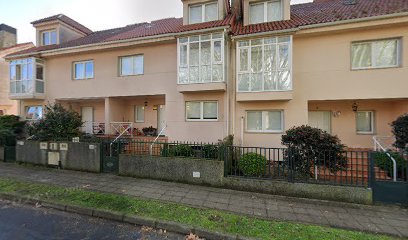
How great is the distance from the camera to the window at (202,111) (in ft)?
35.3

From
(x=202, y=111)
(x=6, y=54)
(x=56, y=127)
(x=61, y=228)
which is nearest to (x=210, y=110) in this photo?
(x=202, y=111)

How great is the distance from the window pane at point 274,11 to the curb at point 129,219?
11034 millimetres

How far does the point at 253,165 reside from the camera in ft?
21.5

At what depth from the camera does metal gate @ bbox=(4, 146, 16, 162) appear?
32.6ft

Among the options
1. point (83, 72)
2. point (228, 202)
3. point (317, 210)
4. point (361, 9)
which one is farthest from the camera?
point (83, 72)

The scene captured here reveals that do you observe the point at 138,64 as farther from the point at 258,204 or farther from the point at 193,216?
the point at 258,204

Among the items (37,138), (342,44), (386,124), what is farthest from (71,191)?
(386,124)

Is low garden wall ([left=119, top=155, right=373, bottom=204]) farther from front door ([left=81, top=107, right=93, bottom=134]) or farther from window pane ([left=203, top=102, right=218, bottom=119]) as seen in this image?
front door ([left=81, top=107, right=93, bottom=134])

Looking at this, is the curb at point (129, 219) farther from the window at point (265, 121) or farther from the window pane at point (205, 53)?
the window pane at point (205, 53)

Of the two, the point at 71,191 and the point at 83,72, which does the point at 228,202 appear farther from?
the point at 83,72

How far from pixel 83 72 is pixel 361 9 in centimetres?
1635

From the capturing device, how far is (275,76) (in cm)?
937

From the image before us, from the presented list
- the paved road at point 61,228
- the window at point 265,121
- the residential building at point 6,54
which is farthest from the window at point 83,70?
the residential building at point 6,54

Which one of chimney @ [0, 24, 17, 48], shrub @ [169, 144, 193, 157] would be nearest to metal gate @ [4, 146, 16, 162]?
shrub @ [169, 144, 193, 157]
